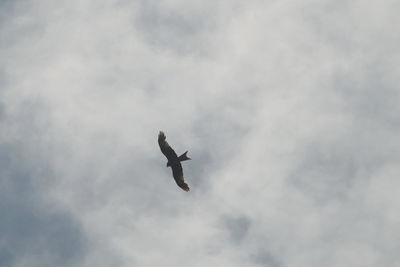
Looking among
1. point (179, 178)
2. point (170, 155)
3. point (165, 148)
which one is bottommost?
point (179, 178)

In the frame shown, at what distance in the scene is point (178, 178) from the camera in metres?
44.8

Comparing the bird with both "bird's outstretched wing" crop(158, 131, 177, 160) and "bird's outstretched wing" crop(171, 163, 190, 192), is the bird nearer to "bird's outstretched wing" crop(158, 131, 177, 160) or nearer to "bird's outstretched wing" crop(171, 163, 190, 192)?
"bird's outstretched wing" crop(158, 131, 177, 160)

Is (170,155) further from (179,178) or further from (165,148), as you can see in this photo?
(179,178)

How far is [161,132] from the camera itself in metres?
43.1

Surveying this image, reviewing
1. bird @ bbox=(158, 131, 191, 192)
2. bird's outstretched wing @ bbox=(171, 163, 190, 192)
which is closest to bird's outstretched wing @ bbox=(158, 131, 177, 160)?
bird @ bbox=(158, 131, 191, 192)

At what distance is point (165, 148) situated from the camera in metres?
42.8

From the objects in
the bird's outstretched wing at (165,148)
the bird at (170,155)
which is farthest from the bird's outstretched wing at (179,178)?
the bird's outstretched wing at (165,148)

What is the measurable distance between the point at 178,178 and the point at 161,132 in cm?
453

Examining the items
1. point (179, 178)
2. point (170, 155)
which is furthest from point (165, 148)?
point (179, 178)

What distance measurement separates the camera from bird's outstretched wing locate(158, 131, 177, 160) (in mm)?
42719

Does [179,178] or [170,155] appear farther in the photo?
[179,178]

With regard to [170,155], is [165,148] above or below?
above

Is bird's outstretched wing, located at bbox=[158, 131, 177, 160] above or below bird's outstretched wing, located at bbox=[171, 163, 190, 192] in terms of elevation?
above

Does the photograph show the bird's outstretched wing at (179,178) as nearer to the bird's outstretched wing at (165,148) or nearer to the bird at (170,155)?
the bird at (170,155)
